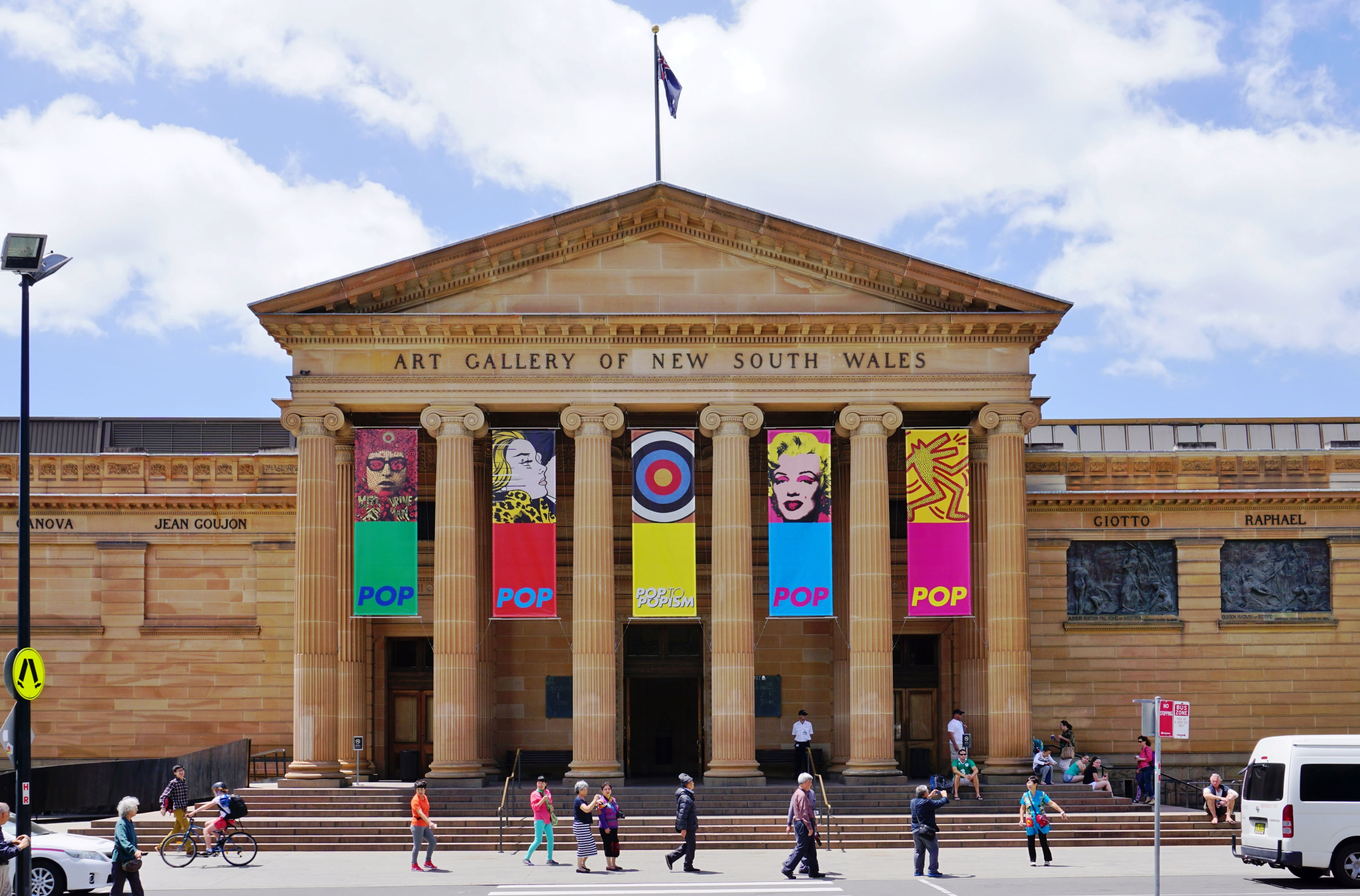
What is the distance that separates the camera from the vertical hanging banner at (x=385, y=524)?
31.8 meters

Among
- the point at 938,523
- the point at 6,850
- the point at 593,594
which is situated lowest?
the point at 6,850

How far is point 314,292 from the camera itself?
31922 mm

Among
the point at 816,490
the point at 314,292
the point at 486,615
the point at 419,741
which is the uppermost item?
the point at 314,292

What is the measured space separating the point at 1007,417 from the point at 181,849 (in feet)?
64.3

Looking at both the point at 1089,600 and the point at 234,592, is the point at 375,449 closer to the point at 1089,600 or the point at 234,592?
the point at 234,592

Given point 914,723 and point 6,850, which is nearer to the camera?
point 6,850

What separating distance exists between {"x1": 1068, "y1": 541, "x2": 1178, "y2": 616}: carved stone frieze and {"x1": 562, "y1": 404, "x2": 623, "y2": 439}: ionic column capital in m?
13.5

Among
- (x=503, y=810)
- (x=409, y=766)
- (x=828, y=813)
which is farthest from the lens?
(x=409, y=766)

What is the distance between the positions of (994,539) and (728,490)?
610cm

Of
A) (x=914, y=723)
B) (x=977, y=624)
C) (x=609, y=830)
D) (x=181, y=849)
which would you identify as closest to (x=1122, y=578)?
(x=977, y=624)

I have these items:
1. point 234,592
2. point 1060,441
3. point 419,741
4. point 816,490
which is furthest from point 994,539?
point 234,592

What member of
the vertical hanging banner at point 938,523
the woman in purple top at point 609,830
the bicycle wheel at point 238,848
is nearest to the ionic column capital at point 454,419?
the bicycle wheel at point 238,848

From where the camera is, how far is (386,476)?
105 feet

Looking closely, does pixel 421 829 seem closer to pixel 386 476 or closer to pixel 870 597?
pixel 386 476
